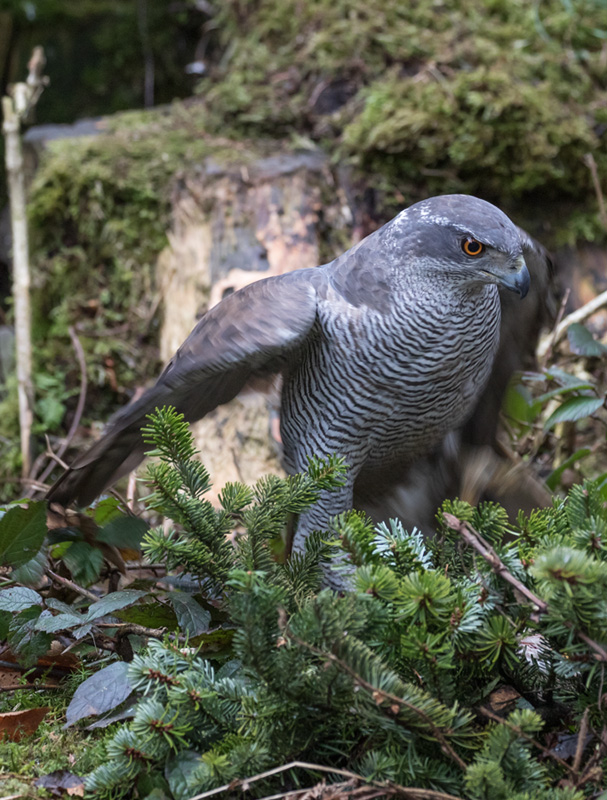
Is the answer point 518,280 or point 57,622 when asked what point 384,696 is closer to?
point 57,622

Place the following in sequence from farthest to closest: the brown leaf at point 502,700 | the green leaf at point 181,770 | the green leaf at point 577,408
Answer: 1. the green leaf at point 577,408
2. the brown leaf at point 502,700
3. the green leaf at point 181,770

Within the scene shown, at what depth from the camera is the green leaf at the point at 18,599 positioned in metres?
2.07

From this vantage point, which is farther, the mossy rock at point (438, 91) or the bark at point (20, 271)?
the mossy rock at point (438, 91)

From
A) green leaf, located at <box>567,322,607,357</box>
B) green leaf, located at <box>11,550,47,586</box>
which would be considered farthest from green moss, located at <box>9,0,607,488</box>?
green leaf, located at <box>11,550,47,586</box>

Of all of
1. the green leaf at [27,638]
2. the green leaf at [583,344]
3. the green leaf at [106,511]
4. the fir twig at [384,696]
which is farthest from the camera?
the green leaf at [583,344]

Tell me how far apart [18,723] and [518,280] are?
1916 millimetres

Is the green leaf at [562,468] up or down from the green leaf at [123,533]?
down

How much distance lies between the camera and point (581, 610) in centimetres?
141

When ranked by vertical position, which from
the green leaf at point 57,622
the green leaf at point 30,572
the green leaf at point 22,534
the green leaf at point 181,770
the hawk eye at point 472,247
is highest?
the hawk eye at point 472,247

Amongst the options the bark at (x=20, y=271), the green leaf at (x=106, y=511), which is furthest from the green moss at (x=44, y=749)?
the bark at (x=20, y=271)

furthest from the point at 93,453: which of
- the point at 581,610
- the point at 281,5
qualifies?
the point at 281,5

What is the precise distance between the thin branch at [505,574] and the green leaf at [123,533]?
1156mm

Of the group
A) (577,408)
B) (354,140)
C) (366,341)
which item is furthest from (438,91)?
(366,341)

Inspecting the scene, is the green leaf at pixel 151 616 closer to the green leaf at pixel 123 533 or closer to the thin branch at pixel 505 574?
the green leaf at pixel 123 533
